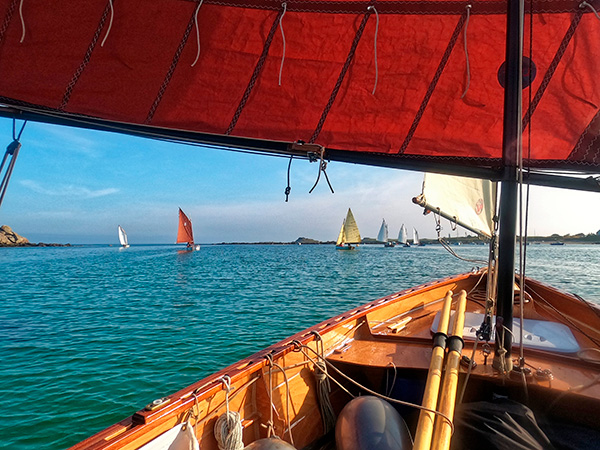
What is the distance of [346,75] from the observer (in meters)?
2.90

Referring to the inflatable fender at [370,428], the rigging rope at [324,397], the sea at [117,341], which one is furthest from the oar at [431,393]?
the sea at [117,341]

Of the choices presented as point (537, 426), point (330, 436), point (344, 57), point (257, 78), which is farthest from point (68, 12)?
point (537, 426)

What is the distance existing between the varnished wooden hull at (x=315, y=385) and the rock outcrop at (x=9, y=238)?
172 m

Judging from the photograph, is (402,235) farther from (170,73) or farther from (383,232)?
(170,73)

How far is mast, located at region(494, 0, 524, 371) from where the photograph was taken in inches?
103

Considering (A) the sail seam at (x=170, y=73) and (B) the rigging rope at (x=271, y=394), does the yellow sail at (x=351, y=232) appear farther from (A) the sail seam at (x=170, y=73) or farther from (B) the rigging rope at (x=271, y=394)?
(A) the sail seam at (x=170, y=73)

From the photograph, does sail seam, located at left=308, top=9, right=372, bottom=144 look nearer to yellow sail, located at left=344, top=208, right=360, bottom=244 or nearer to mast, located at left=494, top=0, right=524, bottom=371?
mast, located at left=494, top=0, right=524, bottom=371

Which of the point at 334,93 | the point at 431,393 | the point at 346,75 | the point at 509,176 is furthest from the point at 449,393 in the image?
the point at 346,75

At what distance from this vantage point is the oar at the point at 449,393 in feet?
6.77

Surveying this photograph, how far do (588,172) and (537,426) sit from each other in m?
2.11

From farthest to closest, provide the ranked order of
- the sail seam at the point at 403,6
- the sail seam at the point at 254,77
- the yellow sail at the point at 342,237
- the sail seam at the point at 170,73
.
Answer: the yellow sail at the point at 342,237
the sail seam at the point at 254,77
the sail seam at the point at 403,6
the sail seam at the point at 170,73

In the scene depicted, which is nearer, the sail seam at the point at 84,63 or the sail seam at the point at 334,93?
the sail seam at the point at 84,63

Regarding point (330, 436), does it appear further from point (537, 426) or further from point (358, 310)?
point (358, 310)

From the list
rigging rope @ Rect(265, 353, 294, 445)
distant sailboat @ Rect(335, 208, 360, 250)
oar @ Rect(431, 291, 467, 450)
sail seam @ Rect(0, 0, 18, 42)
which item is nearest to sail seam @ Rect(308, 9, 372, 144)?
rigging rope @ Rect(265, 353, 294, 445)
